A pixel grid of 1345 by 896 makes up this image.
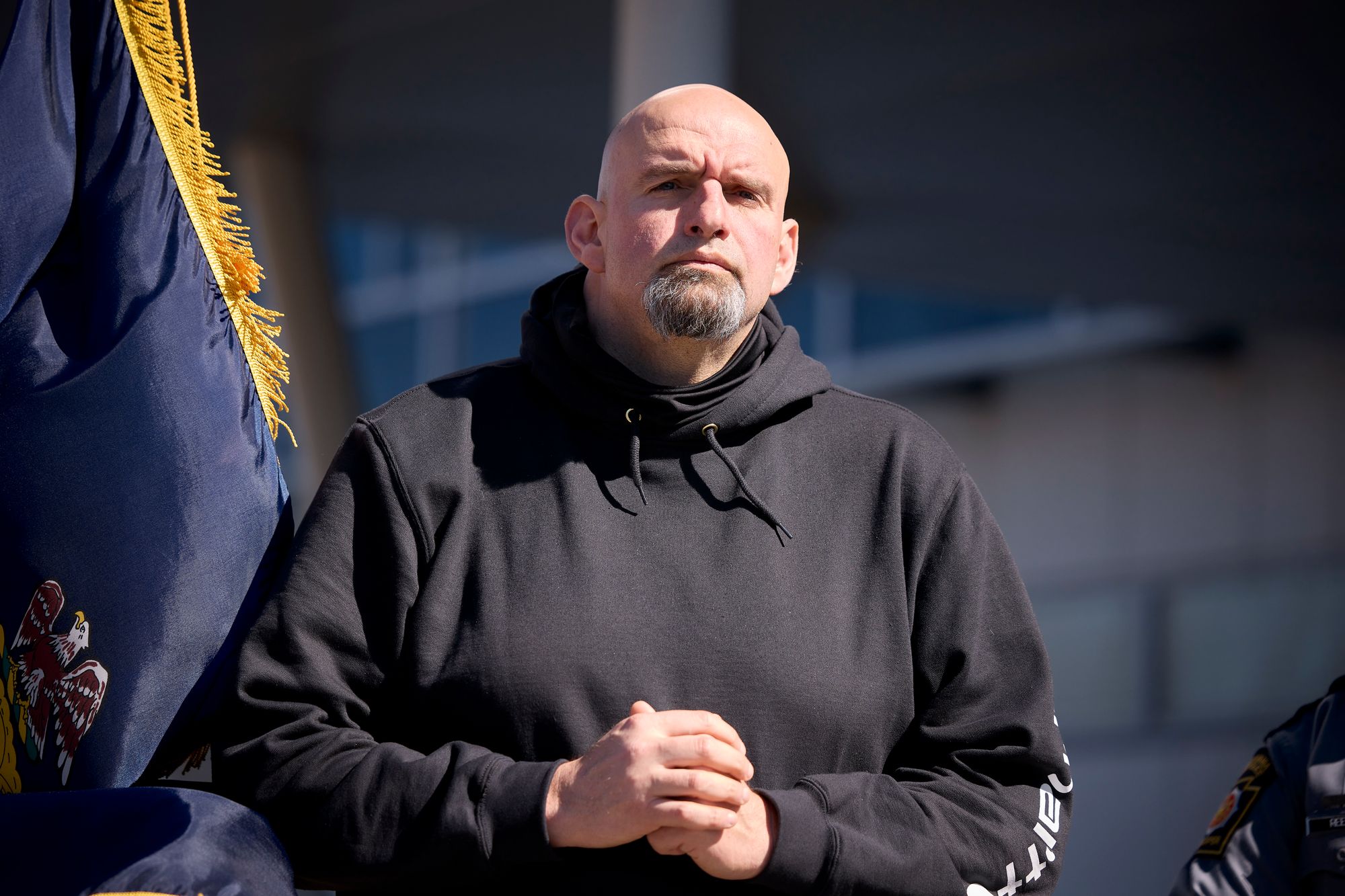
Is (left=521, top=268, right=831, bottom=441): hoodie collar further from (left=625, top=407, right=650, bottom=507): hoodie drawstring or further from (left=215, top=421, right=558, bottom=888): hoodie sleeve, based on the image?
(left=215, top=421, right=558, bottom=888): hoodie sleeve

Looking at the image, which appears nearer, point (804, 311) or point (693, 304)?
point (693, 304)

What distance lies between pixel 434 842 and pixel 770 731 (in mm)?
508

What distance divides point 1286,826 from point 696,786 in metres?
1.31

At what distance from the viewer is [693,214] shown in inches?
112

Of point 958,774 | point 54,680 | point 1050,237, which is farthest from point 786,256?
point 1050,237

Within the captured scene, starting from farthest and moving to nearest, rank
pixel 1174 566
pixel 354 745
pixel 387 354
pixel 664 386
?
1. pixel 387 354
2. pixel 1174 566
3. pixel 664 386
4. pixel 354 745

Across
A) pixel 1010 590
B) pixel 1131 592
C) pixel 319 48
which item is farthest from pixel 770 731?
pixel 1131 592

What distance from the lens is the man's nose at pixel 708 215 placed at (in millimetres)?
2838

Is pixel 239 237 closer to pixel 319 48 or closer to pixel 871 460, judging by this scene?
pixel 871 460

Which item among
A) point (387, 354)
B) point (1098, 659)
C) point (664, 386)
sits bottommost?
point (1098, 659)

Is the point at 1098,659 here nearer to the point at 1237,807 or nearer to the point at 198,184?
the point at 1237,807

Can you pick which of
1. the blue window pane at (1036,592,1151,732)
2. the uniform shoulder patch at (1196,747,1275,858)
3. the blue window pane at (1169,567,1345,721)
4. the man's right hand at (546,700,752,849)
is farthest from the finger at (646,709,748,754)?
the blue window pane at (1036,592,1151,732)

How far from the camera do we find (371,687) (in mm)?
2631

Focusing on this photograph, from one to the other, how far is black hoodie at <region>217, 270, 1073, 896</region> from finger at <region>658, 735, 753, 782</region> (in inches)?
4.1
